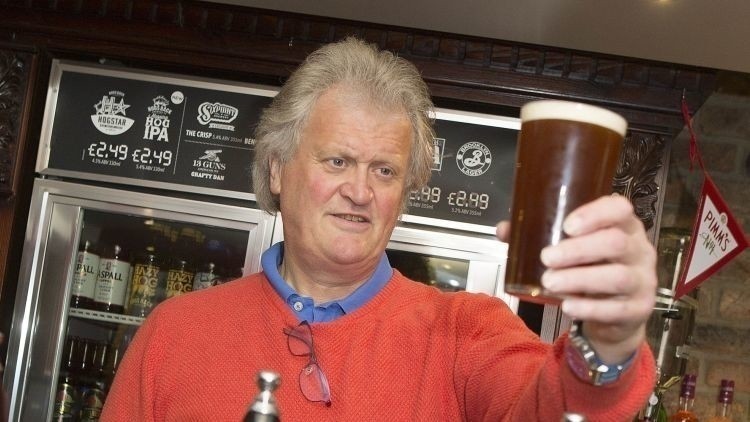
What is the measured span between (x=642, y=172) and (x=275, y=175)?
1.43 m

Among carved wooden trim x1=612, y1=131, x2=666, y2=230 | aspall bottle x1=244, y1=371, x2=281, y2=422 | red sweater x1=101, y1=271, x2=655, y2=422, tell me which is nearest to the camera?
aspall bottle x1=244, y1=371, x2=281, y2=422

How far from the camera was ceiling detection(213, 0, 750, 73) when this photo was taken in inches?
101

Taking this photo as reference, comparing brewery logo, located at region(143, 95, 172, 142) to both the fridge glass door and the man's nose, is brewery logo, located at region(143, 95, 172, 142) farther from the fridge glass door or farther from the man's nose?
the man's nose

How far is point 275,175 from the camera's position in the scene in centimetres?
188

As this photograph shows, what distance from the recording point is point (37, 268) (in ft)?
9.85

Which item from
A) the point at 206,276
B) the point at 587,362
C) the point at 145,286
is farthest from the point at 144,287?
the point at 587,362

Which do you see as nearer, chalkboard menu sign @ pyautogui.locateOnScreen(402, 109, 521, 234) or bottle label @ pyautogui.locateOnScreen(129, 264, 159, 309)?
chalkboard menu sign @ pyautogui.locateOnScreen(402, 109, 521, 234)

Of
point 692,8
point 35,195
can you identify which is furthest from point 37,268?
point 692,8

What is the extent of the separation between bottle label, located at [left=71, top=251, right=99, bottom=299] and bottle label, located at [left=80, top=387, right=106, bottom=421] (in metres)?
0.29

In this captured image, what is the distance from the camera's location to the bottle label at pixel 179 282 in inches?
125

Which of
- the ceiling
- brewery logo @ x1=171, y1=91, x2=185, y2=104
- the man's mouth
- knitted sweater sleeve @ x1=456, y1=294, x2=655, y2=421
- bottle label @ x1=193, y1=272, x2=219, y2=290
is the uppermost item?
the ceiling

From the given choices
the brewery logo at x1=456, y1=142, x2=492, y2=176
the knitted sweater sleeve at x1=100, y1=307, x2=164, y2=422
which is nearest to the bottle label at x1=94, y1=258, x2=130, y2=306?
the brewery logo at x1=456, y1=142, x2=492, y2=176

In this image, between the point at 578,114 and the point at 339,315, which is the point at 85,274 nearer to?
the point at 339,315

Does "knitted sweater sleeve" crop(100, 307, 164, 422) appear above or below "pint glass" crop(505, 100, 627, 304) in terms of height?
below
